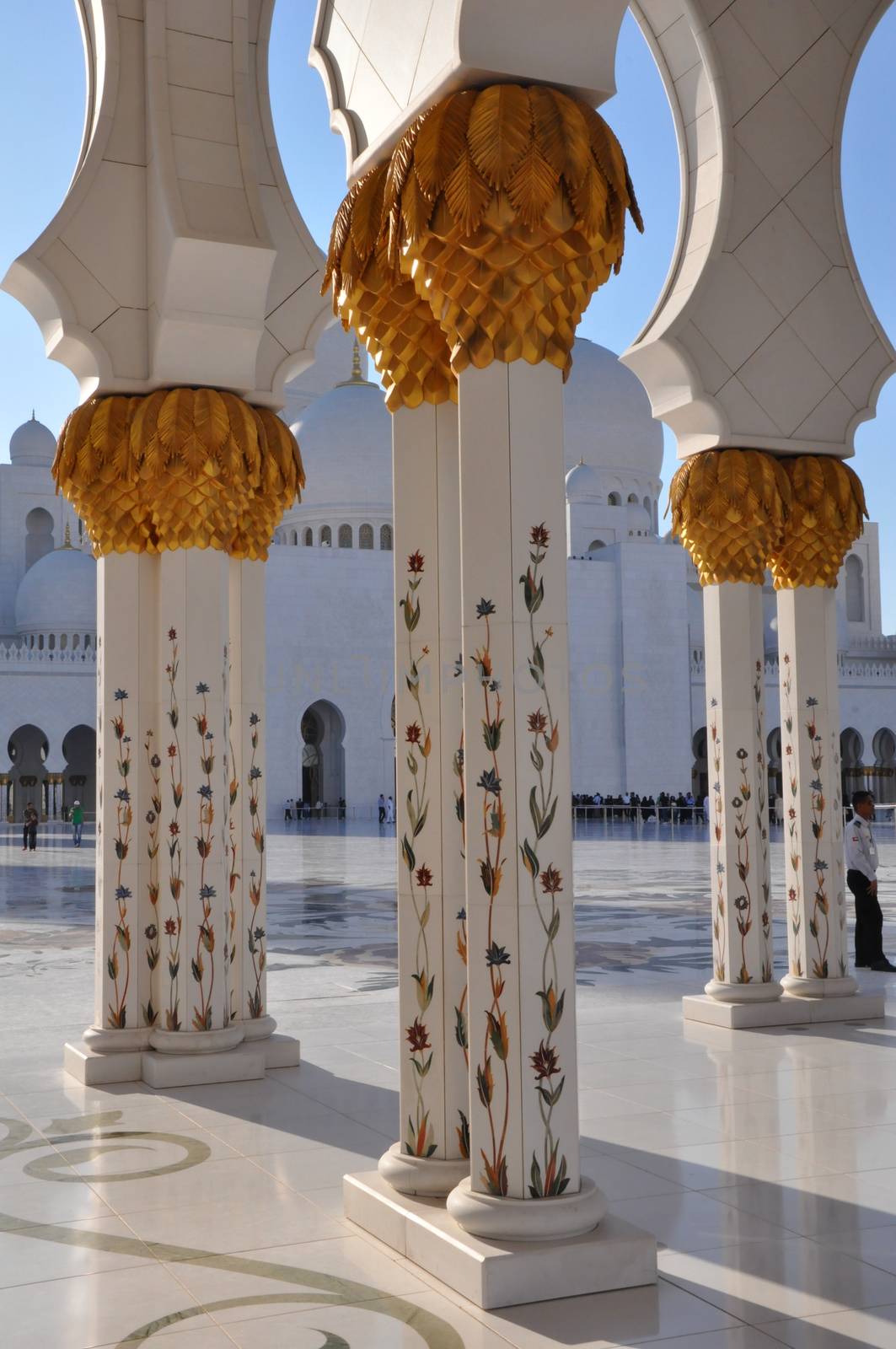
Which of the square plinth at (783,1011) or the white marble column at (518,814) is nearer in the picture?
the white marble column at (518,814)

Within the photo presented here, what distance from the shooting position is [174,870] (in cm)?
409

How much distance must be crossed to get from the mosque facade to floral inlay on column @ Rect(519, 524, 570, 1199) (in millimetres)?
18844

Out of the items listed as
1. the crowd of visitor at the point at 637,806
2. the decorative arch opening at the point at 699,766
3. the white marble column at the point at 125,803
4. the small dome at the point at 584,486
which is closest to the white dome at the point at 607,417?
the small dome at the point at 584,486

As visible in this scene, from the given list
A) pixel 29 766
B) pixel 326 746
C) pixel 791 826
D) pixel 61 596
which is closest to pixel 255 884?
pixel 791 826

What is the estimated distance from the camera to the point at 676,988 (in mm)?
5516

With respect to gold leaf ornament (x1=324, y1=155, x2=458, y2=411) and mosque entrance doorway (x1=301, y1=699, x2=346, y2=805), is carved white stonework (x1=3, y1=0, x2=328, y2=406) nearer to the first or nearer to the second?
gold leaf ornament (x1=324, y1=155, x2=458, y2=411)

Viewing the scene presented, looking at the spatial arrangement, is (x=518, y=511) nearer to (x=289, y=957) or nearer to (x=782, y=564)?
(x=782, y=564)

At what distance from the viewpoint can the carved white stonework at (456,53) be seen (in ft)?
7.94

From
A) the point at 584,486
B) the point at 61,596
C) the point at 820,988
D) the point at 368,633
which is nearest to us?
the point at 820,988

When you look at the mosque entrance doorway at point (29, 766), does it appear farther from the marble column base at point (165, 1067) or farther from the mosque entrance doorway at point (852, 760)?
the marble column base at point (165, 1067)

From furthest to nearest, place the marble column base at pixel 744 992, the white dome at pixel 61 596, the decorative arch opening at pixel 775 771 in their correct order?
the white dome at pixel 61 596 < the decorative arch opening at pixel 775 771 < the marble column base at pixel 744 992

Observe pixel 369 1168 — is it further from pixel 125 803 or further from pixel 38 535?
pixel 38 535

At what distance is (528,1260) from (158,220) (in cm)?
311

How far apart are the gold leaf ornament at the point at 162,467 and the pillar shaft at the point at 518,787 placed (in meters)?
1.78
